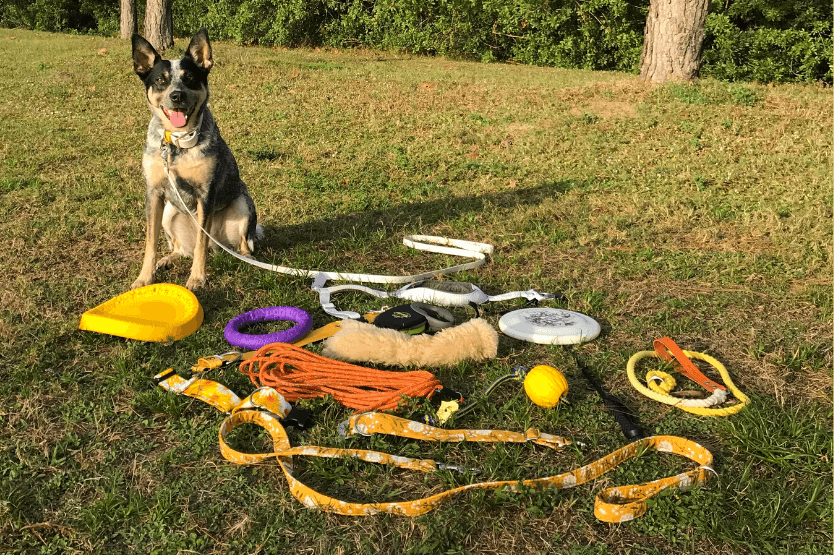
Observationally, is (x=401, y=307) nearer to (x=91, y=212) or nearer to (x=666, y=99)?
(x=91, y=212)

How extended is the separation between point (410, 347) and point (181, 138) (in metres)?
2.23

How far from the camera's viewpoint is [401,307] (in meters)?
4.05

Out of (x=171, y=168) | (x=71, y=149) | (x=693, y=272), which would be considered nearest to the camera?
(x=171, y=168)

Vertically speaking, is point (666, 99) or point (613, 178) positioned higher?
point (666, 99)

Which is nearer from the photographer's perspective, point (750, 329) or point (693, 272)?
point (750, 329)

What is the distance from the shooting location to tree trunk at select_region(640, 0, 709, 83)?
10414 mm

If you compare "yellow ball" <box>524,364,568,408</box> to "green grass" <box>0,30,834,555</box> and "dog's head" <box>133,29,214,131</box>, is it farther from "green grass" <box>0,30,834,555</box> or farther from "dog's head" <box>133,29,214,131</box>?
"dog's head" <box>133,29,214,131</box>

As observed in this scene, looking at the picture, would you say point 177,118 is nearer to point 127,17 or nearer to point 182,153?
point 182,153

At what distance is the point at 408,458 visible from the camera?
2.75 meters

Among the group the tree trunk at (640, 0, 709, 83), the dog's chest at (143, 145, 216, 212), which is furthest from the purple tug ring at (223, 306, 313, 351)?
the tree trunk at (640, 0, 709, 83)

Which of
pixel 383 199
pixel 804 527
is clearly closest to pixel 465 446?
pixel 804 527

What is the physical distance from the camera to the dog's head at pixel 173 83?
4.32 metres

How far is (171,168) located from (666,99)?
8.01 metres

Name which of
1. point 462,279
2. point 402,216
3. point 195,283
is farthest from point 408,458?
point 402,216
